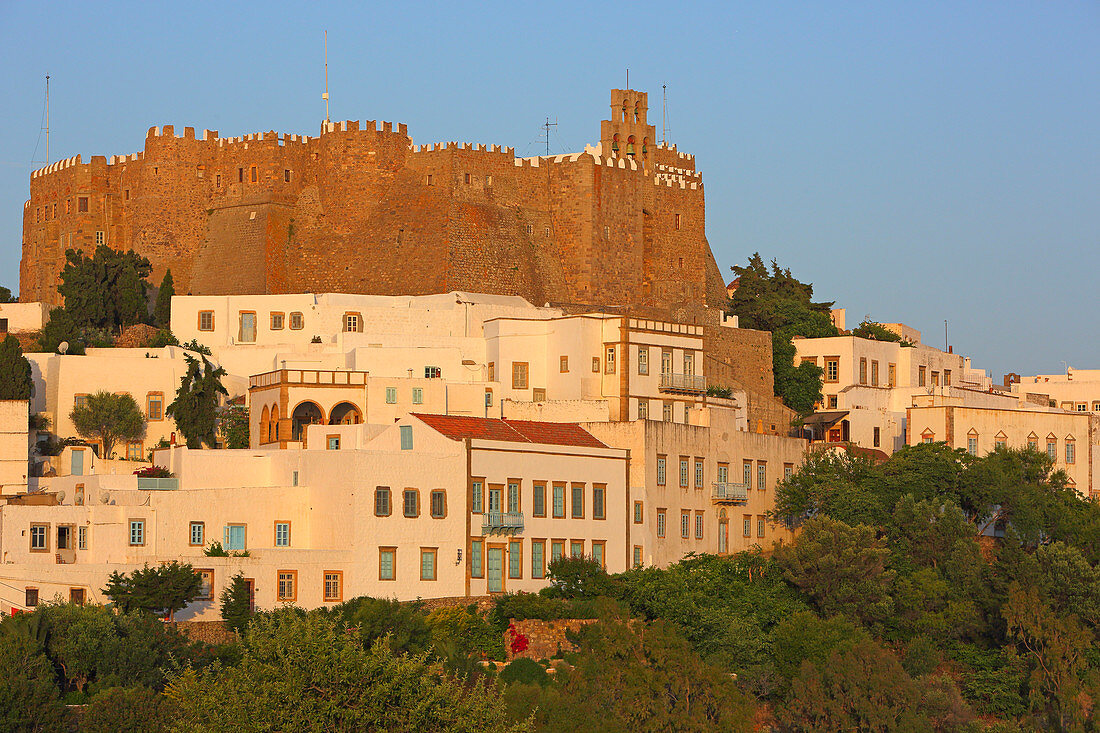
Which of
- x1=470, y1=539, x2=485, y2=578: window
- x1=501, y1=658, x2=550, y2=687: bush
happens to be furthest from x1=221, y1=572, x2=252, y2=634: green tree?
x1=501, y1=658, x2=550, y2=687: bush

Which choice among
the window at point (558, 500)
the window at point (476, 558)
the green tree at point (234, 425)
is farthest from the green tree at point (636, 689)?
the green tree at point (234, 425)

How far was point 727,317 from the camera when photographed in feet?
216

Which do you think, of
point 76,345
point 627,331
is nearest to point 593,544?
point 627,331

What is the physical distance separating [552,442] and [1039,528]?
13.7 meters

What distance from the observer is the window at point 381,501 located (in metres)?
44.1

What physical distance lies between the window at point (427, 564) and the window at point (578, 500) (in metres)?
4.40

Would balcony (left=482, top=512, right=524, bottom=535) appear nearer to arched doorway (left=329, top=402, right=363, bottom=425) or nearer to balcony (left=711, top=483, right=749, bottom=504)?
balcony (left=711, top=483, right=749, bottom=504)

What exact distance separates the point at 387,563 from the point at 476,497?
111 inches

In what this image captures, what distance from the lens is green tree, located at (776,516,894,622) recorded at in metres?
48.0

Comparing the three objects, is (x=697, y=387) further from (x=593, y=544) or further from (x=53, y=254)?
(x=53, y=254)

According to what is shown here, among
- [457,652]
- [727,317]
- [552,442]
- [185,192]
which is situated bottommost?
[457,652]

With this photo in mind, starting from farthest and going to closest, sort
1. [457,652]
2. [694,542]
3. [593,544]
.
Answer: [694,542] < [593,544] < [457,652]

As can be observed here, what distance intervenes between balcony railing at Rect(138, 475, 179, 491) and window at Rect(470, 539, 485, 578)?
773cm

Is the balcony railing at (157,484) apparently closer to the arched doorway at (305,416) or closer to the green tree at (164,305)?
the arched doorway at (305,416)
